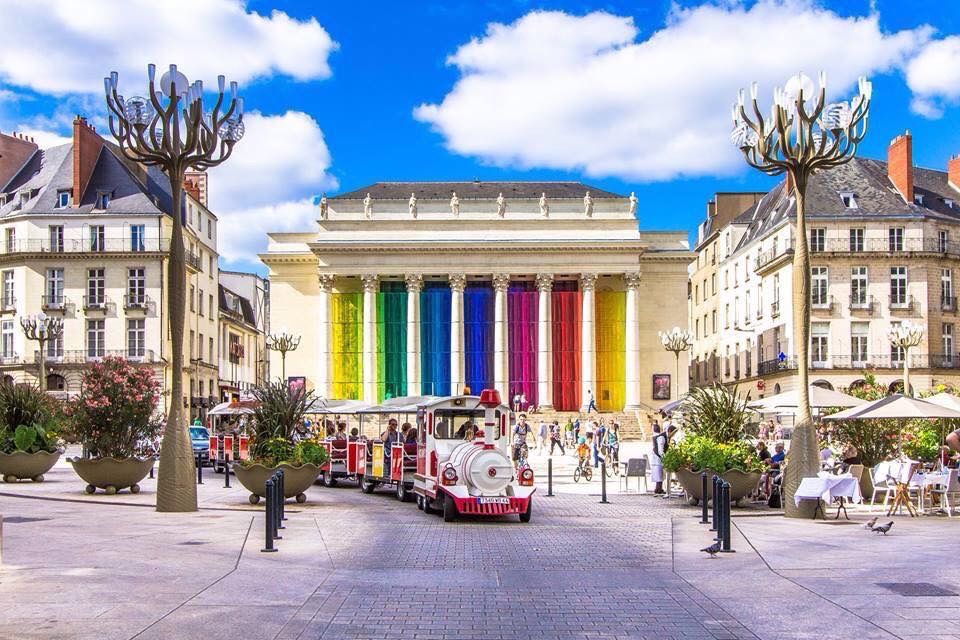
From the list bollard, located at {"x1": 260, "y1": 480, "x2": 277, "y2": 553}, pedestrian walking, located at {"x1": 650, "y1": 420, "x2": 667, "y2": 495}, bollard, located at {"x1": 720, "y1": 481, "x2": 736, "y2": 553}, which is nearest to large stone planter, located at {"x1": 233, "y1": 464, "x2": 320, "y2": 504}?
bollard, located at {"x1": 260, "y1": 480, "x2": 277, "y2": 553}

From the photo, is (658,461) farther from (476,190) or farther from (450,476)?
(476,190)

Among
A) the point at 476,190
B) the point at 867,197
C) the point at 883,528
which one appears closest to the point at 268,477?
the point at 883,528

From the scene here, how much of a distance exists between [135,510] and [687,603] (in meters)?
11.9

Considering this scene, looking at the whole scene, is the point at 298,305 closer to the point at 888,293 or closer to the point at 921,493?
the point at 888,293

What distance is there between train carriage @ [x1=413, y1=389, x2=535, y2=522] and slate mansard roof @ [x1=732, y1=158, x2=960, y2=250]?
4340 centimetres

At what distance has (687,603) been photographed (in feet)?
34.1

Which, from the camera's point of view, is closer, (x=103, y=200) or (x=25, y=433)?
(x=25, y=433)

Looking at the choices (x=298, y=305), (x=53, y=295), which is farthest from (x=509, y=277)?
(x=53, y=295)

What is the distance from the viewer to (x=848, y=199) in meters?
62.6

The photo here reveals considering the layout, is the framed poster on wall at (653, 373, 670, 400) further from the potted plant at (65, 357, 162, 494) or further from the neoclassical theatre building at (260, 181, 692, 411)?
the potted plant at (65, 357, 162, 494)

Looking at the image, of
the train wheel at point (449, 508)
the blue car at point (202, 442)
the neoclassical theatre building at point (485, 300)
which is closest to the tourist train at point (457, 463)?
the train wheel at point (449, 508)

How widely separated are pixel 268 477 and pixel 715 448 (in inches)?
339

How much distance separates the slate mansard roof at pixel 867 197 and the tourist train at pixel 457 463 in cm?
4131

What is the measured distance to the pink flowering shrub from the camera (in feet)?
73.3
